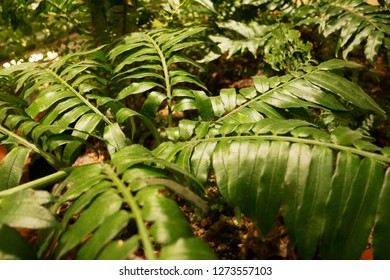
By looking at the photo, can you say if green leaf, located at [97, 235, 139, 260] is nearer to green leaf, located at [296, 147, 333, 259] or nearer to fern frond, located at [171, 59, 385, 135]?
green leaf, located at [296, 147, 333, 259]

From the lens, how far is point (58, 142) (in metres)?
1.20

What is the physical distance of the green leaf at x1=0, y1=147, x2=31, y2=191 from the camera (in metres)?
1.08

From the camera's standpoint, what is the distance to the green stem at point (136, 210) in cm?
68

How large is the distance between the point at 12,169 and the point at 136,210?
23.1 inches

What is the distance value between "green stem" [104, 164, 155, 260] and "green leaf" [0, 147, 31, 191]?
32 cm

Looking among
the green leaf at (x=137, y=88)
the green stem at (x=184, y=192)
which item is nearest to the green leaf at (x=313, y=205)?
the green stem at (x=184, y=192)

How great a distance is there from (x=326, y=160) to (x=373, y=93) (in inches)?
67.6

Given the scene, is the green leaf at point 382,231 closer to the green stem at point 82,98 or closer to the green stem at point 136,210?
the green stem at point 136,210

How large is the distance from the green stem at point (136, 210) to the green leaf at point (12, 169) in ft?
1.04

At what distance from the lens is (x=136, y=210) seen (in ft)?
2.52

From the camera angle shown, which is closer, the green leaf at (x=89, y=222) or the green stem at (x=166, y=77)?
the green leaf at (x=89, y=222)

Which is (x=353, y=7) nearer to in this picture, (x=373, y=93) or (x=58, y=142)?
(x=373, y=93)

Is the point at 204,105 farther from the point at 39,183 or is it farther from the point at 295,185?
the point at 39,183

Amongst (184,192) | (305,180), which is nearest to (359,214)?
(305,180)
